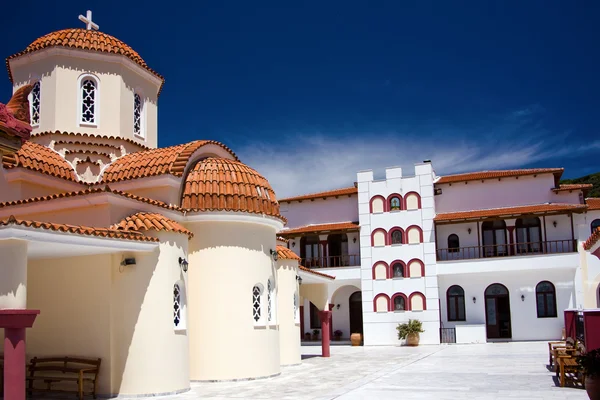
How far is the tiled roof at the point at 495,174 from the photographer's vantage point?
3484cm

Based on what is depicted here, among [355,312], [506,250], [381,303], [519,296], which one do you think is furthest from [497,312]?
[355,312]

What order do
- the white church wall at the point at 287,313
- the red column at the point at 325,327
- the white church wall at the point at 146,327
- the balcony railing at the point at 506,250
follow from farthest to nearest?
the balcony railing at the point at 506,250
the red column at the point at 325,327
the white church wall at the point at 287,313
the white church wall at the point at 146,327

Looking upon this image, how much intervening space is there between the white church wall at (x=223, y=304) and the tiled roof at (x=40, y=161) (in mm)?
3766

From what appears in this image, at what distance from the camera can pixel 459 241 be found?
3566cm

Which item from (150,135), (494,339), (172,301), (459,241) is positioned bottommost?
(494,339)

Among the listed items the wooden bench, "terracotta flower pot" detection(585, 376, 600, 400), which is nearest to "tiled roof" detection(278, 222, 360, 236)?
the wooden bench

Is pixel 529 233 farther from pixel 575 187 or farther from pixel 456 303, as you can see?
pixel 456 303

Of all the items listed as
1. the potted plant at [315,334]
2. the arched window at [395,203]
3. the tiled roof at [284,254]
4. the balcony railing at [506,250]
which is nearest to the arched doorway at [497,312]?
the balcony railing at [506,250]

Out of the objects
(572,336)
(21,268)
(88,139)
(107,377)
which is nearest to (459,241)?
(572,336)

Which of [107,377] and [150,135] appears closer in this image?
[107,377]

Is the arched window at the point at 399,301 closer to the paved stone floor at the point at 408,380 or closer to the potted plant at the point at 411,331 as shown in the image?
the potted plant at the point at 411,331

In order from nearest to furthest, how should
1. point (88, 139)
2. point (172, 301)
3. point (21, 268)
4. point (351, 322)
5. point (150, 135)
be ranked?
point (21, 268)
point (172, 301)
point (88, 139)
point (150, 135)
point (351, 322)

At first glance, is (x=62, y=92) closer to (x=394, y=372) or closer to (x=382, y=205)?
(x=394, y=372)

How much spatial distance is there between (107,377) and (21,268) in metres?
3.95
